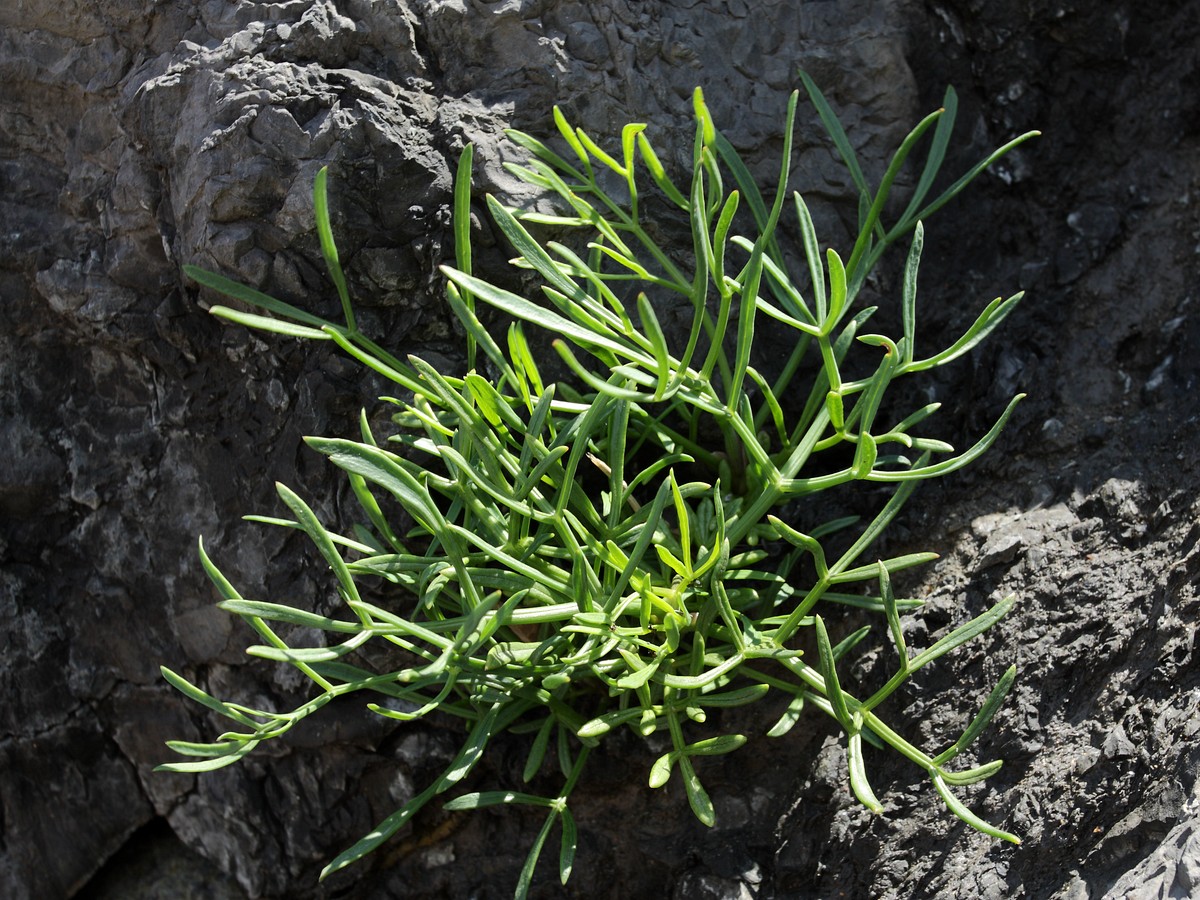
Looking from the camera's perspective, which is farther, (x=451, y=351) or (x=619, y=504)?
(x=451, y=351)

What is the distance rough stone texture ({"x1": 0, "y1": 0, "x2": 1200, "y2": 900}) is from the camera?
1091 millimetres

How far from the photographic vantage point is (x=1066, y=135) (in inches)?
54.3

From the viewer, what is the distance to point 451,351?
1.21 metres

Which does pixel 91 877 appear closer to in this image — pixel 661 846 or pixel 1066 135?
pixel 661 846

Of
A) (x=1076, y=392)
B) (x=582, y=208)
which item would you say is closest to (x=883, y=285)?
(x=1076, y=392)

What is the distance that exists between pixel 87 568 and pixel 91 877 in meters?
0.42

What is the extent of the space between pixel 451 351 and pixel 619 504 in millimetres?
303

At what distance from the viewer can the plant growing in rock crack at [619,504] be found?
96cm

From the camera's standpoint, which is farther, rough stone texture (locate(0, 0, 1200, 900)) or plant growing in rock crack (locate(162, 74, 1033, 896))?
rough stone texture (locate(0, 0, 1200, 900))

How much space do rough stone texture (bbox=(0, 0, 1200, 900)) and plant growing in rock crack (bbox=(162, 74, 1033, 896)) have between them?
78 mm

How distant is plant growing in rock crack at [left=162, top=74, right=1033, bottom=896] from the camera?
96 cm

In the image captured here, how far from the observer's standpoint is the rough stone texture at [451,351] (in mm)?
1091

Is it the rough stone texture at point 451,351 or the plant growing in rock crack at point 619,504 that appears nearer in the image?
the plant growing in rock crack at point 619,504

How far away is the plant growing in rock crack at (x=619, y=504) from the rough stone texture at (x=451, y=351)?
8 cm
